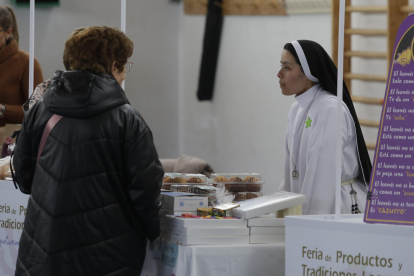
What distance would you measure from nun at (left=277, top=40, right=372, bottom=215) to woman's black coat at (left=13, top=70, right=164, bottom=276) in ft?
2.68

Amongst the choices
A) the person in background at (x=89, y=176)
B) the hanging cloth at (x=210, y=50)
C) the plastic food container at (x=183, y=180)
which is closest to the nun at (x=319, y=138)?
the plastic food container at (x=183, y=180)

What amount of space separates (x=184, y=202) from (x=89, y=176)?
39 centimetres

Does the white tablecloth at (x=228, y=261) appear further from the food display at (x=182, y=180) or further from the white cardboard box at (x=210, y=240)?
the food display at (x=182, y=180)

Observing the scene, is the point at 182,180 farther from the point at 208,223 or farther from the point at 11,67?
the point at 11,67

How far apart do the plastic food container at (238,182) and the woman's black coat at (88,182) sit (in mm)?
469

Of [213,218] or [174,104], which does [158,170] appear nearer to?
[213,218]

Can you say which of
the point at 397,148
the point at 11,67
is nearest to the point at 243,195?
the point at 397,148

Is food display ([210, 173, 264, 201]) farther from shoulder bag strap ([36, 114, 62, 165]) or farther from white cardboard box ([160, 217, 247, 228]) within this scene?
shoulder bag strap ([36, 114, 62, 165])

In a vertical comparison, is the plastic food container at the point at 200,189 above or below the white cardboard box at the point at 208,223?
above

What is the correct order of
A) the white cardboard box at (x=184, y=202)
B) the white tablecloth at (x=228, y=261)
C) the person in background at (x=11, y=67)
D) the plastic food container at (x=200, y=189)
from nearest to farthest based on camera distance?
the white tablecloth at (x=228, y=261)
the white cardboard box at (x=184, y=202)
the plastic food container at (x=200, y=189)
the person in background at (x=11, y=67)

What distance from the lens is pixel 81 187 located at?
1690mm

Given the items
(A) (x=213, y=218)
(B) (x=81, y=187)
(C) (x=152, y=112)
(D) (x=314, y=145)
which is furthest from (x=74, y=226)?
(C) (x=152, y=112)

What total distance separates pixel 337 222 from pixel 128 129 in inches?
28.7

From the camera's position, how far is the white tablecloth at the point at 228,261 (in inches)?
71.4
